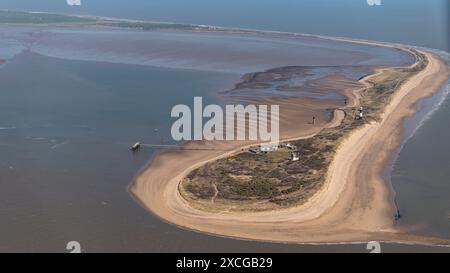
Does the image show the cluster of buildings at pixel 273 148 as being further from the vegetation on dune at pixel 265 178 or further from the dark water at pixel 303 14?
the dark water at pixel 303 14

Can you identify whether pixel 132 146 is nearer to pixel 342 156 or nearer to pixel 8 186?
pixel 8 186

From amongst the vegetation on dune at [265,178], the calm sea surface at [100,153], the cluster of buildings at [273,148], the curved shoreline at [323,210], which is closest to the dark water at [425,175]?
the calm sea surface at [100,153]

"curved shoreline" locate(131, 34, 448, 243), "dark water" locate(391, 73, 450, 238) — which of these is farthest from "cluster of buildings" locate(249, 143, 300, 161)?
"dark water" locate(391, 73, 450, 238)

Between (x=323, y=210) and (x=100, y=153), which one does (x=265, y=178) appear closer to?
(x=323, y=210)

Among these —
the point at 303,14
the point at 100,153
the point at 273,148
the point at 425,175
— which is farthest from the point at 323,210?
the point at 303,14

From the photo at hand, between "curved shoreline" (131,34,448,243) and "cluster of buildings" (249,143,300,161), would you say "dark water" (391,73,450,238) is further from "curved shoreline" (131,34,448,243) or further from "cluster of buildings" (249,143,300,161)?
"cluster of buildings" (249,143,300,161)
